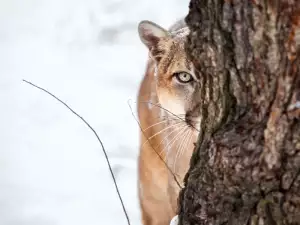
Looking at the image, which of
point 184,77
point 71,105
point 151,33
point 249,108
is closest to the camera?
point 249,108

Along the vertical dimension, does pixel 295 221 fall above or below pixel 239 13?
below

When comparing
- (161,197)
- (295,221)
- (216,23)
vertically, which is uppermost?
(216,23)

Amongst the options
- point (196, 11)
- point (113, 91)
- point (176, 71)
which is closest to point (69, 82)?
point (113, 91)

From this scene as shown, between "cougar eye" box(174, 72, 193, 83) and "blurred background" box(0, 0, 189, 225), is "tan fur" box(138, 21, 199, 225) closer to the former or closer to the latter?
"cougar eye" box(174, 72, 193, 83)

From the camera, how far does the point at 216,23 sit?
77.0 inches

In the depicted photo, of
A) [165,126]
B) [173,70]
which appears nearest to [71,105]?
[165,126]

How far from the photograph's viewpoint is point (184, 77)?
11.6ft

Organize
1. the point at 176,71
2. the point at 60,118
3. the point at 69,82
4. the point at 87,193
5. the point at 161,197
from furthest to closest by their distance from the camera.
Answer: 1. the point at 69,82
2. the point at 60,118
3. the point at 87,193
4. the point at 161,197
5. the point at 176,71

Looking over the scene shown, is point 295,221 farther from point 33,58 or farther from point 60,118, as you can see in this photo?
point 33,58

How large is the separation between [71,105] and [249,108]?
3195 millimetres

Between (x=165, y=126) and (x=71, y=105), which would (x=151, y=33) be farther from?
(x=71, y=105)

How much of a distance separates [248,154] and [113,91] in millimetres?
3294

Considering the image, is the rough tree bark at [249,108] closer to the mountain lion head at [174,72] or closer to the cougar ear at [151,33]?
the mountain lion head at [174,72]

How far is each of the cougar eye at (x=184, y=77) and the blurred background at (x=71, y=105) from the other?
1.04 meters
